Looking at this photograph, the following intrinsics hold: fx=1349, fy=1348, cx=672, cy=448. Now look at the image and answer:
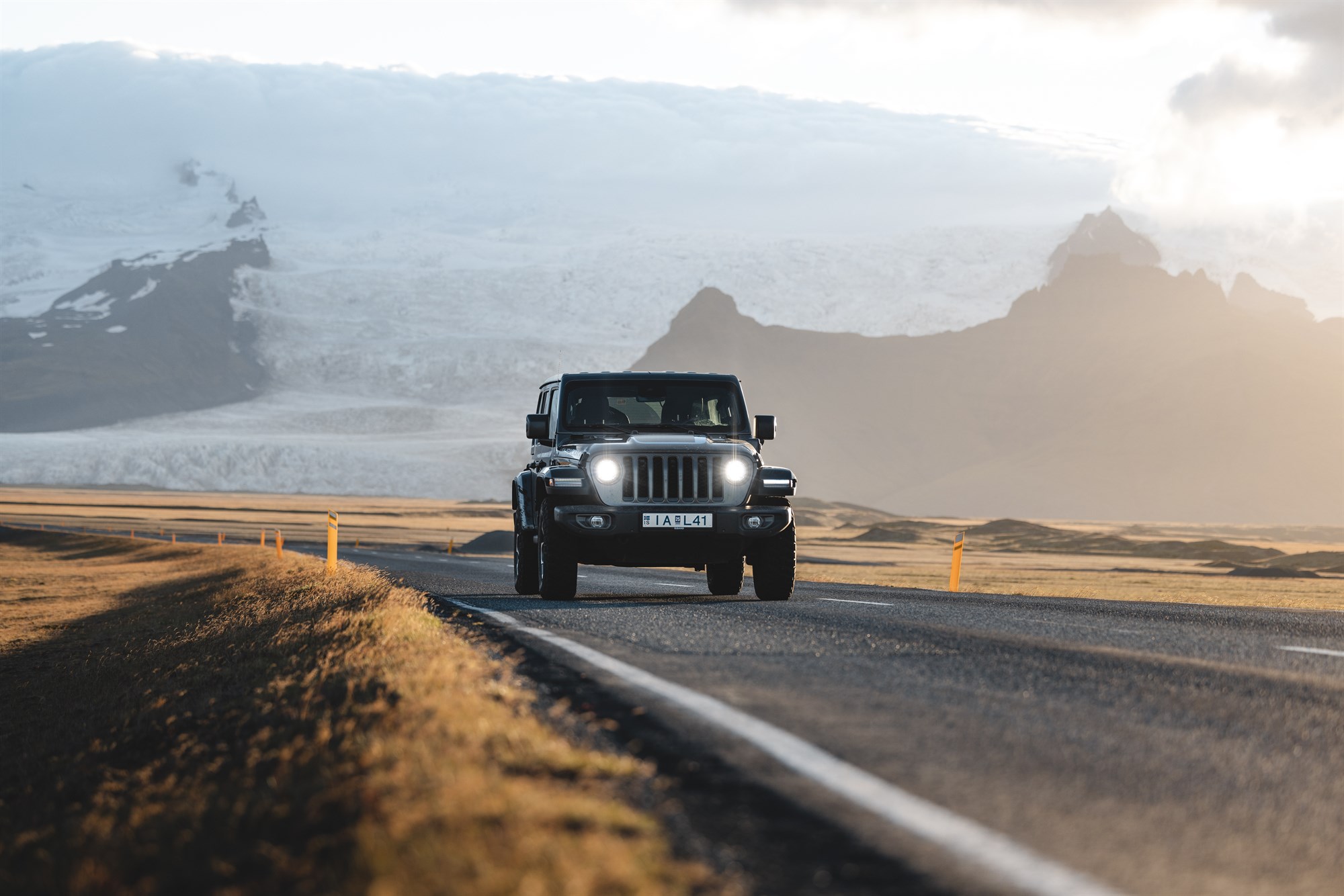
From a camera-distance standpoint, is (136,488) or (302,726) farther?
(136,488)

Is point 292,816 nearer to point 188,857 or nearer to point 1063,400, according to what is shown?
point 188,857

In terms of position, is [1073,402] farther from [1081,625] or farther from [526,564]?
[1081,625]

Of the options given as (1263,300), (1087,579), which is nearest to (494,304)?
(1263,300)

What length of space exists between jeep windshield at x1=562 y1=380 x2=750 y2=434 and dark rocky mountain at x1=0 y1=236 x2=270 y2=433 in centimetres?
16909

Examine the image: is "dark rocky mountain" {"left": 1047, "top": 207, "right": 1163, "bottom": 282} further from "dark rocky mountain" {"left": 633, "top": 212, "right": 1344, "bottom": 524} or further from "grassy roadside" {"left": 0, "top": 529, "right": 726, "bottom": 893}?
"grassy roadside" {"left": 0, "top": 529, "right": 726, "bottom": 893}

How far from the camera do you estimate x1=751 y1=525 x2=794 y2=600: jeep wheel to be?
15.6 meters

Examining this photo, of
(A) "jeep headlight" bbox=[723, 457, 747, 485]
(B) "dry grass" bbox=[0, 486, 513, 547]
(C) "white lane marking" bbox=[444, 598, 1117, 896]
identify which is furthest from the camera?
(B) "dry grass" bbox=[0, 486, 513, 547]

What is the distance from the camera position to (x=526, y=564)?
1669 cm

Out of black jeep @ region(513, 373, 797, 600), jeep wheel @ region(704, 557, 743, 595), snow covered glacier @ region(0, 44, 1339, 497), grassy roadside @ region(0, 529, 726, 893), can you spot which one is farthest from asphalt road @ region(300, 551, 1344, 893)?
snow covered glacier @ region(0, 44, 1339, 497)

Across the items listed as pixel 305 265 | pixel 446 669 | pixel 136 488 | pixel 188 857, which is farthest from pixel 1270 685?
pixel 305 265

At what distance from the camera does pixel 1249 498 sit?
479 feet


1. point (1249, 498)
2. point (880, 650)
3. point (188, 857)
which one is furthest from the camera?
point (1249, 498)

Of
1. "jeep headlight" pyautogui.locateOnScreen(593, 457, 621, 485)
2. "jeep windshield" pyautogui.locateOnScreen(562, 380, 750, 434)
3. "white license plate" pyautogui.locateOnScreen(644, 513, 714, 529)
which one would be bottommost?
"white license plate" pyautogui.locateOnScreen(644, 513, 714, 529)

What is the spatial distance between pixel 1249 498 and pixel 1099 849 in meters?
154
